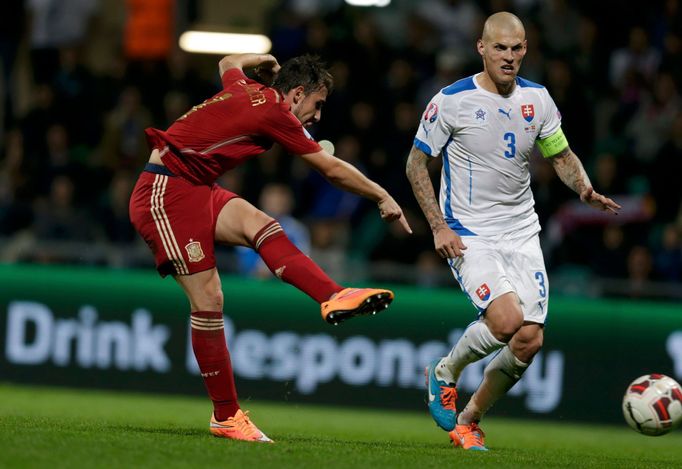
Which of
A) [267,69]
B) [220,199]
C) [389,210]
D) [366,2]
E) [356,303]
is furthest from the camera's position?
[366,2]

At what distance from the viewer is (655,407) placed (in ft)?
27.1

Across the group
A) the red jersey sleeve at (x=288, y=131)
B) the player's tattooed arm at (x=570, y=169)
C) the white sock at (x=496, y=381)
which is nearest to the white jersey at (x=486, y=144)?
the player's tattooed arm at (x=570, y=169)

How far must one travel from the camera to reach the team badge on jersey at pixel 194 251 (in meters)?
8.12

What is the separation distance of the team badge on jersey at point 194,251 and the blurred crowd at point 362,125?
5.06m

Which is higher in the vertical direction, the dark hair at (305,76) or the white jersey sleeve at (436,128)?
the dark hair at (305,76)

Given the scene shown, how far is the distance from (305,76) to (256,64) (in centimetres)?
74

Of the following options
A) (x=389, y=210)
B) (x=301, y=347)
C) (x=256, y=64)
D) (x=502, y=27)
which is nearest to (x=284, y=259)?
(x=389, y=210)

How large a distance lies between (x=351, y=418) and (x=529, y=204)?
4014mm

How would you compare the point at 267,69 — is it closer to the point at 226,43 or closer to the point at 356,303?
the point at 356,303

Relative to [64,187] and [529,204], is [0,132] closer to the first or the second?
[64,187]

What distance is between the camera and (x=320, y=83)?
8.27 meters

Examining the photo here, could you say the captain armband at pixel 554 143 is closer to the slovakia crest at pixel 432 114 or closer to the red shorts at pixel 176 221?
the slovakia crest at pixel 432 114

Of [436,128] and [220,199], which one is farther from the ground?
[436,128]

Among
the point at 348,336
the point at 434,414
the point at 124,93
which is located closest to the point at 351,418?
the point at 348,336
